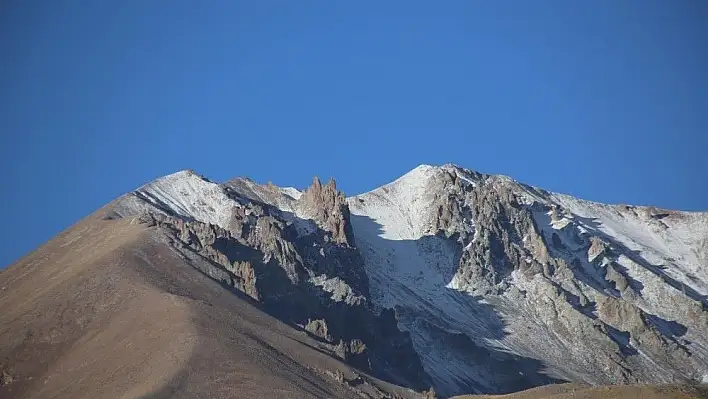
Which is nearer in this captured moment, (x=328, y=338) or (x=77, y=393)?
(x=77, y=393)

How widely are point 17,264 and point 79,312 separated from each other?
36999 millimetres

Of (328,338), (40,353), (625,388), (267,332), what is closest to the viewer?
(625,388)

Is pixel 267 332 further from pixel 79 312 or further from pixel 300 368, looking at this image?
pixel 79 312

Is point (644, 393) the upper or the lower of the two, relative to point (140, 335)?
upper

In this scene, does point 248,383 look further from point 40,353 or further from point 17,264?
point 17,264

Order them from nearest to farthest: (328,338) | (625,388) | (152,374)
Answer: (625,388) < (152,374) < (328,338)

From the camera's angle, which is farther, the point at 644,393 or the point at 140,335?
the point at 140,335

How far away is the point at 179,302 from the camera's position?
163 m

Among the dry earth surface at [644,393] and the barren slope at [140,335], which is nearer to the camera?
the dry earth surface at [644,393]

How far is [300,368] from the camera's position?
158m

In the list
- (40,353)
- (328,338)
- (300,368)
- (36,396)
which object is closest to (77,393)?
(36,396)

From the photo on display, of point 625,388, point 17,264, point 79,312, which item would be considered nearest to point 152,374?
point 79,312

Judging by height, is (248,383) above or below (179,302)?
below

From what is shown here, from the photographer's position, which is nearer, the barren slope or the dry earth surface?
the dry earth surface
